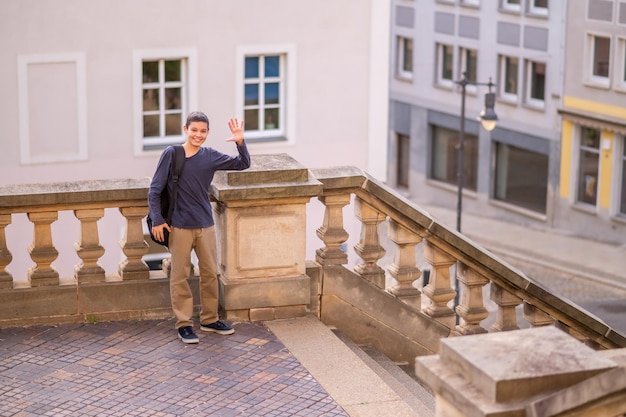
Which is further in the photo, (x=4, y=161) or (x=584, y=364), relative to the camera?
(x=4, y=161)

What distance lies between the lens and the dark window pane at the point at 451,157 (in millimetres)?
39750

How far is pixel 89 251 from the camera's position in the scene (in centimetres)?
912

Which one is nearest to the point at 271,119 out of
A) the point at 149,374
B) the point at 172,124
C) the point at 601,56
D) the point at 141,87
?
the point at 172,124

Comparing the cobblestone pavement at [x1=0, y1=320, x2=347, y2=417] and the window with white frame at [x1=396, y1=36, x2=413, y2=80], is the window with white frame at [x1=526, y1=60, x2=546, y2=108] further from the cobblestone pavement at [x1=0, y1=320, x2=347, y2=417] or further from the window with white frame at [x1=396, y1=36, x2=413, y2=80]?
the cobblestone pavement at [x1=0, y1=320, x2=347, y2=417]

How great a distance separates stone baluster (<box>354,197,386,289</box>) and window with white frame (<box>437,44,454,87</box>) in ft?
102

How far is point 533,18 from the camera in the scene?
36.4 meters

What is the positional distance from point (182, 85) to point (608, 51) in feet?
44.4

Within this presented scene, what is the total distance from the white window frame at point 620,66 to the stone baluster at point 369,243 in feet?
83.5

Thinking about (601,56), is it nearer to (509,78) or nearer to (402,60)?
(509,78)

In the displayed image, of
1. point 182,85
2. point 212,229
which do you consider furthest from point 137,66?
point 212,229

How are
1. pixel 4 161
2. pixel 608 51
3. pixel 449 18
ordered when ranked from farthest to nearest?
pixel 449 18, pixel 608 51, pixel 4 161

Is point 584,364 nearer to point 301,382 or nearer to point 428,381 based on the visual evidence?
point 428,381

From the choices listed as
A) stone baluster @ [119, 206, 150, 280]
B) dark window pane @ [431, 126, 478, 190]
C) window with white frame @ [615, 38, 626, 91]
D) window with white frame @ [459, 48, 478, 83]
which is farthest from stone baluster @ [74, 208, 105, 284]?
dark window pane @ [431, 126, 478, 190]

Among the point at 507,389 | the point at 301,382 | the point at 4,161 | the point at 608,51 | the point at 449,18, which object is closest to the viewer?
the point at 507,389
